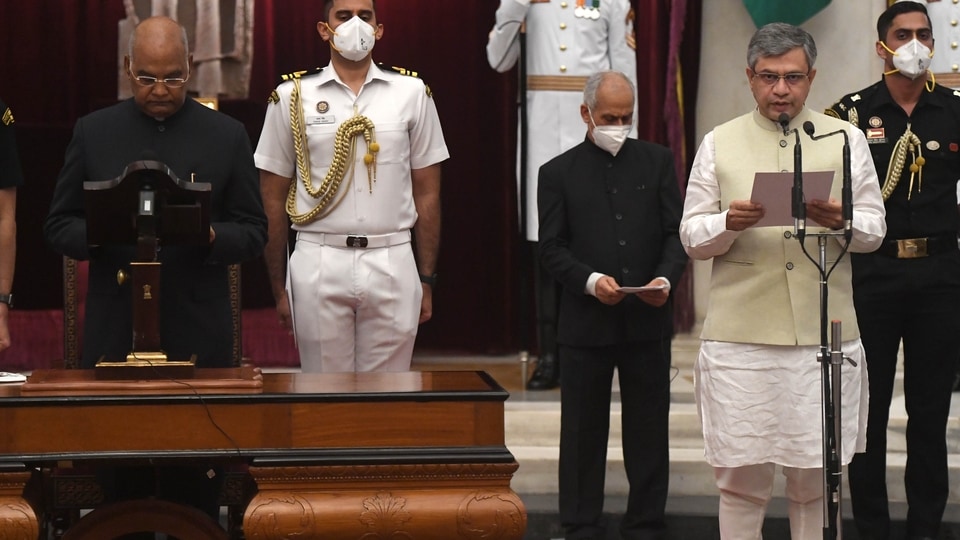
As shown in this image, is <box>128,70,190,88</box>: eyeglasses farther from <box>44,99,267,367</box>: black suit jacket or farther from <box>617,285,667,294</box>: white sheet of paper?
<box>617,285,667,294</box>: white sheet of paper

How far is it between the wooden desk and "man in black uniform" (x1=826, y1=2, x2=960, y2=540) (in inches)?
87.8

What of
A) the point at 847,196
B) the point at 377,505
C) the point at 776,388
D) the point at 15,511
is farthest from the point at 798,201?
the point at 15,511

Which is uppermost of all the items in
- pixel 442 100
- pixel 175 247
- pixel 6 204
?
pixel 442 100

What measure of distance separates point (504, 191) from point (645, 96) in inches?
44.6

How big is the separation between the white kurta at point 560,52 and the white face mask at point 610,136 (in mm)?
1274

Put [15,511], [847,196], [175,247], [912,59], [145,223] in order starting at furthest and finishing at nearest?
[912,59], [175,247], [847,196], [145,223], [15,511]

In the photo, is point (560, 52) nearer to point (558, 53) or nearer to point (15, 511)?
point (558, 53)

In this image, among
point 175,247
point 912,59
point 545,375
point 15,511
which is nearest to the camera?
point 15,511

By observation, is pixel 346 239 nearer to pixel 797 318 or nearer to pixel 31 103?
pixel 797 318

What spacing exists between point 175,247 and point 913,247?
269cm

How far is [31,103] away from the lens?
8211mm

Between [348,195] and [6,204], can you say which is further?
[348,195]

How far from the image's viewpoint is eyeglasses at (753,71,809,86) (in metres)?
4.47

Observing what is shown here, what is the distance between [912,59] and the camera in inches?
215
